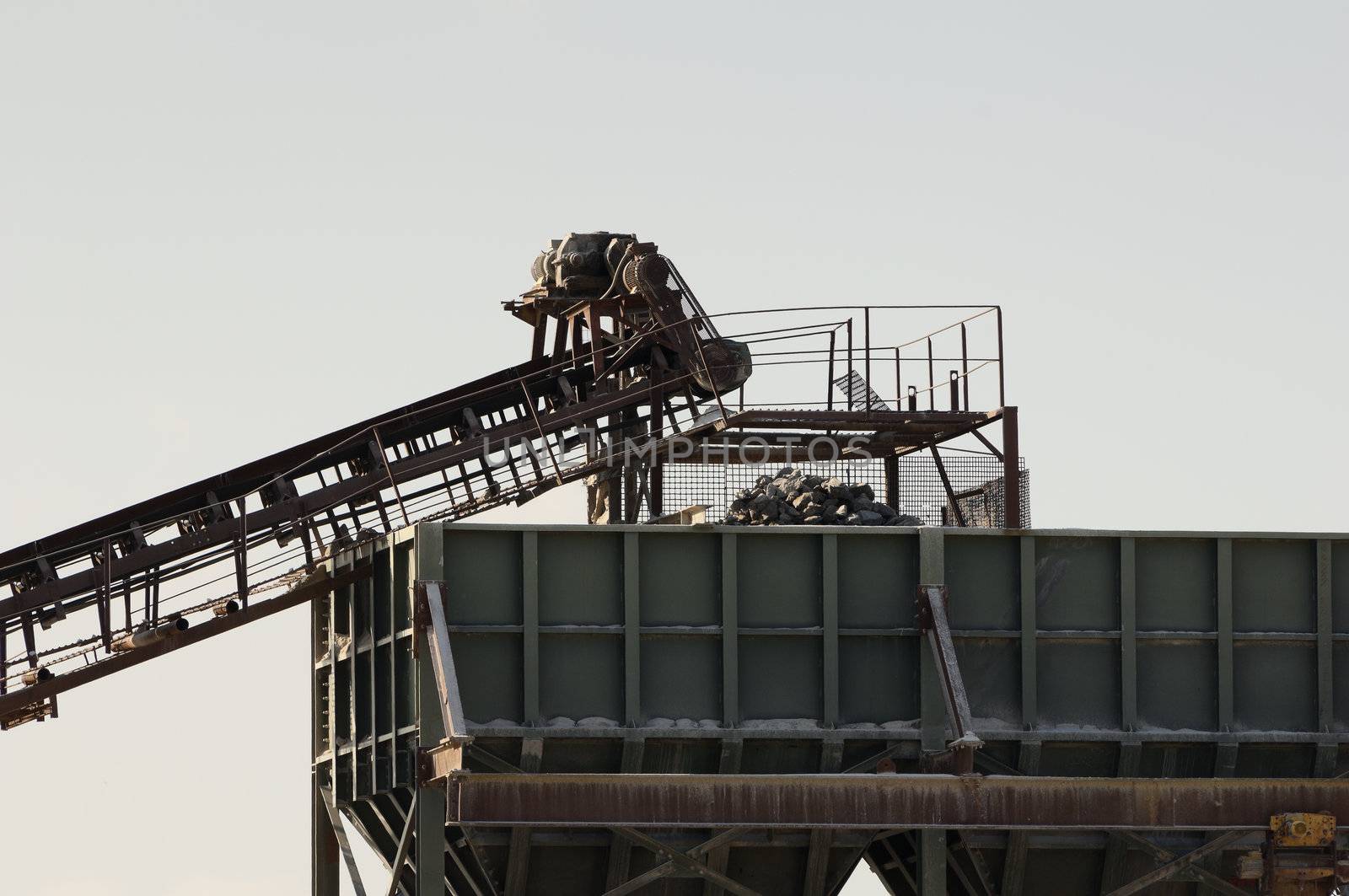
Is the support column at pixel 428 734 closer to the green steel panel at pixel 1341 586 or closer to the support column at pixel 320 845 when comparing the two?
the support column at pixel 320 845

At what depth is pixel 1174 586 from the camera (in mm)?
25016

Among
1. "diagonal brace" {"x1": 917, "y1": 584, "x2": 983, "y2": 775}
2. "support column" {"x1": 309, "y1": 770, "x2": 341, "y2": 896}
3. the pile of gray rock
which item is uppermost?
the pile of gray rock

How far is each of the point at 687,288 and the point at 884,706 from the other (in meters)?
10.2

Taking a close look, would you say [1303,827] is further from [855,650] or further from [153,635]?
[153,635]

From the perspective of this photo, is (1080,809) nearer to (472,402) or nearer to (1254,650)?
(1254,650)

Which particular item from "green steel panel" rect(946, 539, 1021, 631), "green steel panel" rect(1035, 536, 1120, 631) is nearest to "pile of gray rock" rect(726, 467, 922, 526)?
"green steel panel" rect(946, 539, 1021, 631)

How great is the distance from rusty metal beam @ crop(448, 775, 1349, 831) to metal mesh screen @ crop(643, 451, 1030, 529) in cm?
660

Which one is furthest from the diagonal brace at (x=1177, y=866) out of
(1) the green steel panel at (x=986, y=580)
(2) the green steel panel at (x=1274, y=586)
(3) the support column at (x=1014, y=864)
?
(1) the green steel panel at (x=986, y=580)

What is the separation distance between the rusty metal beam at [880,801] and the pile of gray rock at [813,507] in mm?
3767

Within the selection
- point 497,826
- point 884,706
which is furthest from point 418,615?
point 884,706

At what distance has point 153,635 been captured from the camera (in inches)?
1067

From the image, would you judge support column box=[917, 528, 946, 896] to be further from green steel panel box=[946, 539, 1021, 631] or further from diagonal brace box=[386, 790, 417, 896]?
diagonal brace box=[386, 790, 417, 896]

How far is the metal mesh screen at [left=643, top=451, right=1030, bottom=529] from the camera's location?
30.2 meters

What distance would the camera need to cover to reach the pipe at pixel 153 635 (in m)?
27.0
